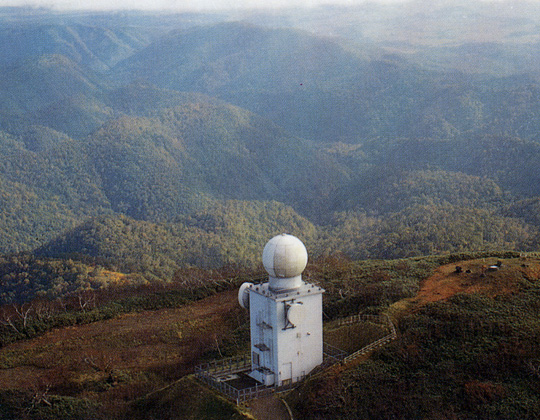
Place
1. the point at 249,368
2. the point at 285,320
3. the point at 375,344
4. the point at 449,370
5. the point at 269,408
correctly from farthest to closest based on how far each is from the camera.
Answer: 1. the point at 249,368
2. the point at 375,344
3. the point at 285,320
4. the point at 449,370
5. the point at 269,408

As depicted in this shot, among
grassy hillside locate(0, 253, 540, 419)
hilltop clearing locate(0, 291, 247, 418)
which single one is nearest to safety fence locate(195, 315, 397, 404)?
grassy hillside locate(0, 253, 540, 419)

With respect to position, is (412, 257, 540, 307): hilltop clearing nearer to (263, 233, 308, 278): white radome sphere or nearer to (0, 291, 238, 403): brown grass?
(263, 233, 308, 278): white radome sphere

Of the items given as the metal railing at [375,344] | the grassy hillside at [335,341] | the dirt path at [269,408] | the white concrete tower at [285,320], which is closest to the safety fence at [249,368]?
the metal railing at [375,344]

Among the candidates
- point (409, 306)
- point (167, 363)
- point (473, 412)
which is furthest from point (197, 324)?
point (473, 412)

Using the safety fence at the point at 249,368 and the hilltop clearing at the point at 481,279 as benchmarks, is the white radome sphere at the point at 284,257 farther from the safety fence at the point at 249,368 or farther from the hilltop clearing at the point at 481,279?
the hilltop clearing at the point at 481,279

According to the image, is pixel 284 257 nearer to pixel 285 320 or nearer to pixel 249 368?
pixel 285 320

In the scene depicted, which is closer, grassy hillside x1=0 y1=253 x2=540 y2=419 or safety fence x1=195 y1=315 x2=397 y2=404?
grassy hillside x1=0 y1=253 x2=540 y2=419

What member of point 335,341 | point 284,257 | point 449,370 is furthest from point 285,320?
point 449,370

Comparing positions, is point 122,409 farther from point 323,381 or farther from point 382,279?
point 382,279
